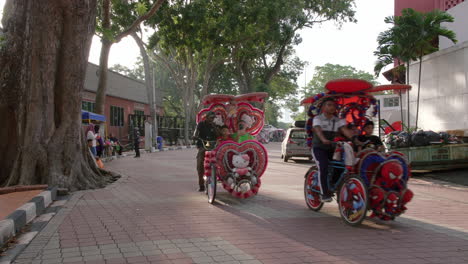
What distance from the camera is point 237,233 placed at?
213 inches

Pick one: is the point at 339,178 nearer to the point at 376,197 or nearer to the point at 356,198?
the point at 356,198

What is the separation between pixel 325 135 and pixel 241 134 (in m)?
2.62

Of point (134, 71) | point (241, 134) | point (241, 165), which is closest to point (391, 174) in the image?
point (241, 165)

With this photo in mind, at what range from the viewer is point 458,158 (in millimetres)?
12453

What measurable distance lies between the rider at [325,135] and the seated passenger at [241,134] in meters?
2.48

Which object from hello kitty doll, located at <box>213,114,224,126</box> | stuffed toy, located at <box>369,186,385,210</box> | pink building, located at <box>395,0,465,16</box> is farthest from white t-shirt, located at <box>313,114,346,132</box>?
pink building, located at <box>395,0,465,16</box>

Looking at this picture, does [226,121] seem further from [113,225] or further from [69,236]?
[69,236]

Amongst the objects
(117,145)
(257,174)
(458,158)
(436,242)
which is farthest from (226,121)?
(117,145)

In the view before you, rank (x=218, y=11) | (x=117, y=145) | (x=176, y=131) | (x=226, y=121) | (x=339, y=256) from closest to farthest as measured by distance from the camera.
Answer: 1. (x=339, y=256)
2. (x=226, y=121)
3. (x=218, y=11)
4. (x=117, y=145)
5. (x=176, y=131)

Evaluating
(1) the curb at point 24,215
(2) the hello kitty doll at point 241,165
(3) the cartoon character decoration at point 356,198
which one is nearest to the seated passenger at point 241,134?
(2) the hello kitty doll at point 241,165

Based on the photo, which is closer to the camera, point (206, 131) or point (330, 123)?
point (330, 123)

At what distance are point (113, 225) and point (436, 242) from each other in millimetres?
4193

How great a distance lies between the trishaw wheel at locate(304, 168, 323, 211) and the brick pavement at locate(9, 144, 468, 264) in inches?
5.9

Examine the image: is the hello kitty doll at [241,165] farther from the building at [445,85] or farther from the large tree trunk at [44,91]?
the building at [445,85]
